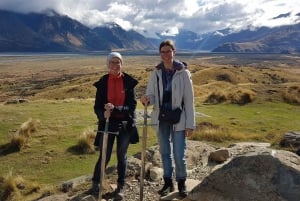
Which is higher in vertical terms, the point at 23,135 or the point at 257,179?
the point at 257,179

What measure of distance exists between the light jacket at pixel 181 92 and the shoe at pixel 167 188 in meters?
1.25

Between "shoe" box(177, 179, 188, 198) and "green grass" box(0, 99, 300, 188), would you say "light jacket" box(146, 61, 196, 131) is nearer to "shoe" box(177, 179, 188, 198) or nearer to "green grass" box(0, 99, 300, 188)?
"shoe" box(177, 179, 188, 198)

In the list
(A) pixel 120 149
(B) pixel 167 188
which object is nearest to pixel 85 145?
(A) pixel 120 149

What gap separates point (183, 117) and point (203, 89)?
1484 inches

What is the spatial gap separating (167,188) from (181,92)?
201 centimetres

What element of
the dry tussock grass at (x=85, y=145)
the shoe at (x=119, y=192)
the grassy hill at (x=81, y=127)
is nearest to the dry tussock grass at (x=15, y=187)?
the grassy hill at (x=81, y=127)

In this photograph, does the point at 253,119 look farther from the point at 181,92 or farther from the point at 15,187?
the point at 181,92

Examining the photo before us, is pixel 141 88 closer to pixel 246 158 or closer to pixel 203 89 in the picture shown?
pixel 203 89

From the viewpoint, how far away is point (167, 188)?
8469 mm

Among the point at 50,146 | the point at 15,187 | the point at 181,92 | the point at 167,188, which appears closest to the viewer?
the point at 181,92

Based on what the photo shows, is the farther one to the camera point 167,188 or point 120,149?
point 167,188

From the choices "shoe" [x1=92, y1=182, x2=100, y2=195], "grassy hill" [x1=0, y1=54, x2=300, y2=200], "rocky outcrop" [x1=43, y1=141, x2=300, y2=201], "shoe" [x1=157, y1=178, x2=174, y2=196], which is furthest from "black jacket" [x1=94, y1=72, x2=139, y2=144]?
"grassy hill" [x1=0, y1=54, x2=300, y2=200]

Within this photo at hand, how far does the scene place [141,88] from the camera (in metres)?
55.2

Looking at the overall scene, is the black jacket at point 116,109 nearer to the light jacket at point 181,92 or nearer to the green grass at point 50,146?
the light jacket at point 181,92
